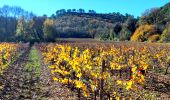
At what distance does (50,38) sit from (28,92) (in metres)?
63.8

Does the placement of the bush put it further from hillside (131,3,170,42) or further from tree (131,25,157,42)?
tree (131,25,157,42)

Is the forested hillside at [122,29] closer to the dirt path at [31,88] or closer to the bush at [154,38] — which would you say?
the bush at [154,38]

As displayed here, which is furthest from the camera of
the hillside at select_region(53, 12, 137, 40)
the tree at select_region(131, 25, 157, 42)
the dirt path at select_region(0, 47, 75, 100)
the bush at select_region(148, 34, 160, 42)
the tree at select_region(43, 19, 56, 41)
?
the hillside at select_region(53, 12, 137, 40)

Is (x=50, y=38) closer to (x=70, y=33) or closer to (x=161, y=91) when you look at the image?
(x=70, y=33)

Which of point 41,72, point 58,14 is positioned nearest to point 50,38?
point 41,72

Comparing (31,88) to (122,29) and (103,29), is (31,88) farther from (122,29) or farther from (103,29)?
(103,29)

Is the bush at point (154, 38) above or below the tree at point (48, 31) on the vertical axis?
below

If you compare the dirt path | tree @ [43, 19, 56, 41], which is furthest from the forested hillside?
the dirt path

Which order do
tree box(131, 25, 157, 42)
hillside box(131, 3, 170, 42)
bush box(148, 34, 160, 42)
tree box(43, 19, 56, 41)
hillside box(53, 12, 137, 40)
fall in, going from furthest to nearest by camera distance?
hillside box(53, 12, 137, 40), tree box(43, 19, 56, 41), tree box(131, 25, 157, 42), bush box(148, 34, 160, 42), hillside box(131, 3, 170, 42)

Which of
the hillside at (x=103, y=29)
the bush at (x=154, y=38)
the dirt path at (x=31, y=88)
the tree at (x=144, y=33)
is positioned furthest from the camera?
the hillside at (x=103, y=29)

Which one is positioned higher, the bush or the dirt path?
the bush

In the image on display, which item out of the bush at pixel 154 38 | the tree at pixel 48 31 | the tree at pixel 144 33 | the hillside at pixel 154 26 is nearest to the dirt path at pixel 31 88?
the hillside at pixel 154 26

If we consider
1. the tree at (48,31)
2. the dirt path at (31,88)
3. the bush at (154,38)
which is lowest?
the dirt path at (31,88)

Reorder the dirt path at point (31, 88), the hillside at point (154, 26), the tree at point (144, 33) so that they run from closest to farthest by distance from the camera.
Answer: the dirt path at point (31, 88) < the hillside at point (154, 26) < the tree at point (144, 33)
